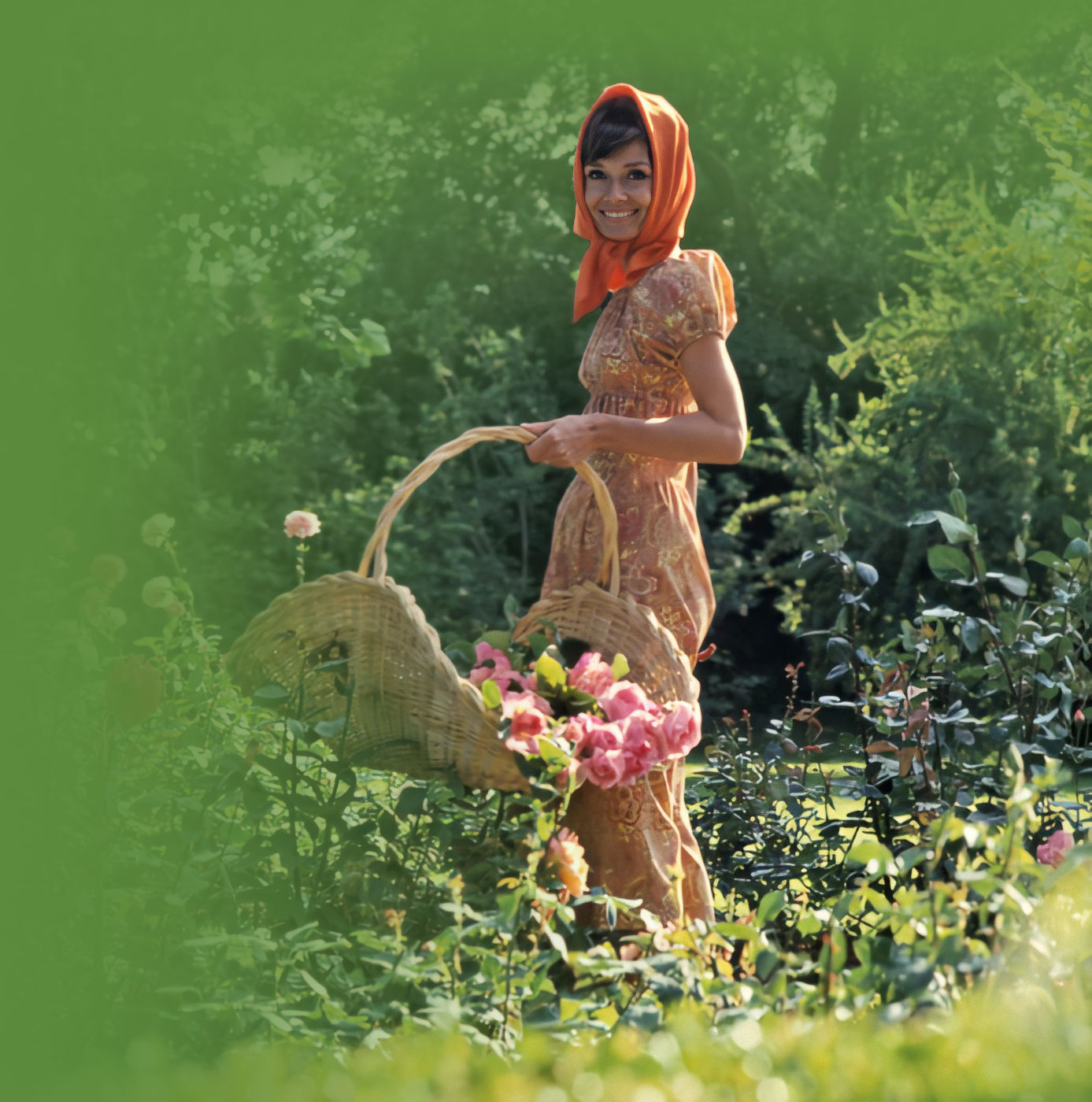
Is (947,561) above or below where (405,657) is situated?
above

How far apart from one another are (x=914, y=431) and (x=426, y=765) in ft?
21.8

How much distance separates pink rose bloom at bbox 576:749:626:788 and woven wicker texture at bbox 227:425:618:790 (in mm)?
126

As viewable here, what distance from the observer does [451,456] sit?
8.77 ft

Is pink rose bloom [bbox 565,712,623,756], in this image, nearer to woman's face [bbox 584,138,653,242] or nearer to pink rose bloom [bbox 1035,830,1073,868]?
pink rose bloom [bbox 1035,830,1073,868]

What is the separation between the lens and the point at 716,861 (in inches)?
146

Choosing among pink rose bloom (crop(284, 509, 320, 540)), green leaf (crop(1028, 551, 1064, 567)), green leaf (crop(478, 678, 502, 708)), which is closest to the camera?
green leaf (crop(478, 678, 502, 708))

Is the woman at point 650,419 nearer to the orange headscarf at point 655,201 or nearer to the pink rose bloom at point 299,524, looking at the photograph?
the orange headscarf at point 655,201

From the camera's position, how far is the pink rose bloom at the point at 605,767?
242 cm

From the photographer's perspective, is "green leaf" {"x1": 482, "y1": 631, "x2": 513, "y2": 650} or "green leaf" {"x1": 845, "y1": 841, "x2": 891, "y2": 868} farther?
"green leaf" {"x1": 482, "y1": 631, "x2": 513, "y2": 650}

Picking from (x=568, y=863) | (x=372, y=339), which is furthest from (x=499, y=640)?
(x=372, y=339)

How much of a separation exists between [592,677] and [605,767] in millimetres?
199

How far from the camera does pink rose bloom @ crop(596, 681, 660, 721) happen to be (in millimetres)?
2494

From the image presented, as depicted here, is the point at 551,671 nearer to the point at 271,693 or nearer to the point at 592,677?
the point at 592,677

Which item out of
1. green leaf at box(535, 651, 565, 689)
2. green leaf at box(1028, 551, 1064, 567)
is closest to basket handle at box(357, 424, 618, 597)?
green leaf at box(535, 651, 565, 689)
